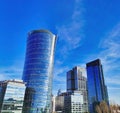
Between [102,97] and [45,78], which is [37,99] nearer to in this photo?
[45,78]

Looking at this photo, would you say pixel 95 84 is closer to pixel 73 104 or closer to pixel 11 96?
pixel 73 104

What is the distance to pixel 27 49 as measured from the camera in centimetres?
11281

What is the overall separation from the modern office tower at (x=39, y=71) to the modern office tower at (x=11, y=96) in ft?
61.0

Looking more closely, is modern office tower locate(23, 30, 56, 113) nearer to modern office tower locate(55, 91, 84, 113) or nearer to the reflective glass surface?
modern office tower locate(55, 91, 84, 113)

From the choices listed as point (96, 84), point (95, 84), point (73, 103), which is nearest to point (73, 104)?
point (73, 103)

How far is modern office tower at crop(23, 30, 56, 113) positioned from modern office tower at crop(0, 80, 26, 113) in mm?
18607

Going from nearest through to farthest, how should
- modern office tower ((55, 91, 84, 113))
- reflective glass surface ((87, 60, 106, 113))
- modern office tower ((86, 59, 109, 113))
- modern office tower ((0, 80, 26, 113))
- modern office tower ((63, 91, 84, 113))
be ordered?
modern office tower ((0, 80, 26, 113))
modern office tower ((63, 91, 84, 113))
modern office tower ((55, 91, 84, 113))
modern office tower ((86, 59, 109, 113))
reflective glass surface ((87, 60, 106, 113))

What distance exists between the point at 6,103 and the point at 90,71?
4936 inches

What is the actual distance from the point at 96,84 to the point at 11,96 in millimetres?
118277

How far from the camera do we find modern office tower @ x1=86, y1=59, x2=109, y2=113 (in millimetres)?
165000

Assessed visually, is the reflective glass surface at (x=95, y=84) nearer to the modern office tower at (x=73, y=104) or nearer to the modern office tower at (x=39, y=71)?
the modern office tower at (x=73, y=104)

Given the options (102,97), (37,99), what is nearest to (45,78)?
(37,99)

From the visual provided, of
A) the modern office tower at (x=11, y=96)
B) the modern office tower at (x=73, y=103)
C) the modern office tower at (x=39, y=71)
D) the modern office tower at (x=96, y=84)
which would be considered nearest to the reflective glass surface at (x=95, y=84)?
the modern office tower at (x=96, y=84)

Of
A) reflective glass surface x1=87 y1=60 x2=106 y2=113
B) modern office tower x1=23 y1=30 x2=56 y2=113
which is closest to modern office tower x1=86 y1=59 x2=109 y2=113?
reflective glass surface x1=87 y1=60 x2=106 y2=113
